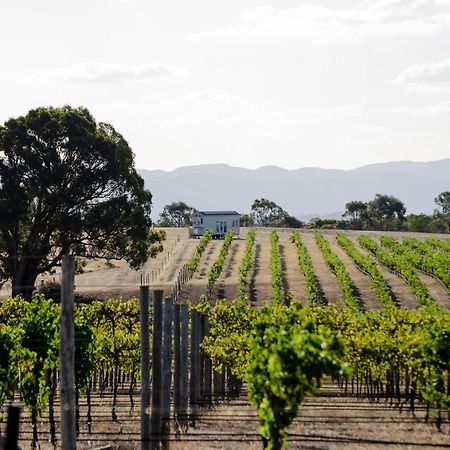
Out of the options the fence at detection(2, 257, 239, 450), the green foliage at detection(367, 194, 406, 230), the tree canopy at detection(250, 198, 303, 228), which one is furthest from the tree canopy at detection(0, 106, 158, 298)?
the tree canopy at detection(250, 198, 303, 228)

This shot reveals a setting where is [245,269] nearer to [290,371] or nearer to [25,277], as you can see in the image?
[25,277]

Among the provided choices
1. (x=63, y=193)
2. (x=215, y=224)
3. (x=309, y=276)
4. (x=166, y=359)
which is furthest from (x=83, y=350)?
(x=215, y=224)

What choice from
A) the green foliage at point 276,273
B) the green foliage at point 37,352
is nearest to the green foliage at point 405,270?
the green foliage at point 276,273

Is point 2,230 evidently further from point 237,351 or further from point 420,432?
point 420,432

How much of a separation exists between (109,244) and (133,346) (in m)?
29.1

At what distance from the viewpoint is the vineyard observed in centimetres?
1119

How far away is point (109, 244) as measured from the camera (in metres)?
52.5

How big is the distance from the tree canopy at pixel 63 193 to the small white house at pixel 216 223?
1480 inches

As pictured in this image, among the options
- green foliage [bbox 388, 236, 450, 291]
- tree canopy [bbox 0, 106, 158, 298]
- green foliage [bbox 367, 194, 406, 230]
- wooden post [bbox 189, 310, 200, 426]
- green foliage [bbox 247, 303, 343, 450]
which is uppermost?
A: green foliage [bbox 367, 194, 406, 230]

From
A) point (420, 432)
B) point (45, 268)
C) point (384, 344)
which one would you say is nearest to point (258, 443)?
point (420, 432)

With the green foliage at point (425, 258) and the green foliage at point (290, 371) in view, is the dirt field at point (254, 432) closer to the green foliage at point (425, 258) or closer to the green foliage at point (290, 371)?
the green foliage at point (290, 371)

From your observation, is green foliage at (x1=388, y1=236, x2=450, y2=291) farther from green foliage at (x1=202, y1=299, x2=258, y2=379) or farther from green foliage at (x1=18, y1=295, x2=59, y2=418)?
green foliage at (x1=18, y1=295, x2=59, y2=418)

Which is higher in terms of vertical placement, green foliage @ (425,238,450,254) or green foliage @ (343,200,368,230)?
green foliage @ (343,200,368,230)

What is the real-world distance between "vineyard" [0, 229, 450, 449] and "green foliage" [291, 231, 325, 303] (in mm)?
360
